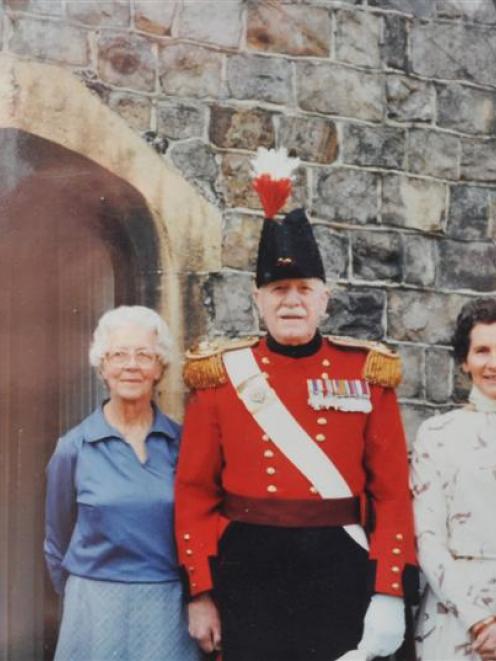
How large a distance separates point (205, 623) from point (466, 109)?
7.08 ft

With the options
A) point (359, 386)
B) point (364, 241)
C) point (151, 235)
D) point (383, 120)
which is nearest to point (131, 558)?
point (359, 386)

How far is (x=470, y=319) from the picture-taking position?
3443mm

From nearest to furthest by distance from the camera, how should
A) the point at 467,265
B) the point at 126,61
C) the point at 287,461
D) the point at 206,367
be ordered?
the point at 287,461 → the point at 206,367 → the point at 126,61 → the point at 467,265

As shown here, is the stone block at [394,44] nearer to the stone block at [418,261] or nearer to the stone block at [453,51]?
the stone block at [453,51]

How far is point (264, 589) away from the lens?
3.24 m

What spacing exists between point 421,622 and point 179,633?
63 cm

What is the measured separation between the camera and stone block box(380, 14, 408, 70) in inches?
174

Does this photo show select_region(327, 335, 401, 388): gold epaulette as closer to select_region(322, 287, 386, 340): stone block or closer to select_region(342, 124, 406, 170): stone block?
select_region(322, 287, 386, 340): stone block

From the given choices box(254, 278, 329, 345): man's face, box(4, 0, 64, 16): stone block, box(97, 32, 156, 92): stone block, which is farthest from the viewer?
box(97, 32, 156, 92): stone block

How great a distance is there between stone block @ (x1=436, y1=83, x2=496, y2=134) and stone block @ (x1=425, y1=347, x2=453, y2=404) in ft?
2.61

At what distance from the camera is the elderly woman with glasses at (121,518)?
324 centimetres

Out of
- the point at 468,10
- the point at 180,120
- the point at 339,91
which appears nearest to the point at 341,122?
the point at 339,91

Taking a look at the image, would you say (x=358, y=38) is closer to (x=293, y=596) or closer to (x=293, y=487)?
(x=293, y=487)

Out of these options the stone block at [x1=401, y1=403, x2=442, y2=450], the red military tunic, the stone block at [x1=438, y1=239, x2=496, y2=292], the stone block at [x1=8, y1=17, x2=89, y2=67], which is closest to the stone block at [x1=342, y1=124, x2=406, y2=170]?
the stone block at [x1=438, y1=239, x2=496, y2=292]
